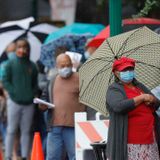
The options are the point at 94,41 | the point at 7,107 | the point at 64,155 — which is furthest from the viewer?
the point at 7,107

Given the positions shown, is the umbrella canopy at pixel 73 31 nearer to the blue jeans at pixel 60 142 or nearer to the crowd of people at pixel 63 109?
the crowd of people at pixel 63 109

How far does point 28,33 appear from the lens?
1455cm

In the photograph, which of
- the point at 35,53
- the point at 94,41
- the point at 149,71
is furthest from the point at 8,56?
the point at 149,71

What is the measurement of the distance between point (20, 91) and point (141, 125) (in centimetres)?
506

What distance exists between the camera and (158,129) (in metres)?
8.07

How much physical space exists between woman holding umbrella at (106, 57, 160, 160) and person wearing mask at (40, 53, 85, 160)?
2299 millimetres

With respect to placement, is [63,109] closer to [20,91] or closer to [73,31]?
[20,91]

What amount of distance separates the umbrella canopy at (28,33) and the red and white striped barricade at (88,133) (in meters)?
5.04

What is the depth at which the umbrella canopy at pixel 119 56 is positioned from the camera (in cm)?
849

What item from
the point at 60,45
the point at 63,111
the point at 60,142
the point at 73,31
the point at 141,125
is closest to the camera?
the point at 141,125

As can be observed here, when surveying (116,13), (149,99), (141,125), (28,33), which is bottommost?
(28,33)

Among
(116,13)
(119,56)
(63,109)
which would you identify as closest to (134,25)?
(63,109)

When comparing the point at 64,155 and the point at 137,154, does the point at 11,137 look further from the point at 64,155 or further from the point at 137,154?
the point at 137,154

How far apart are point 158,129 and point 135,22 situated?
3143 millimetres
